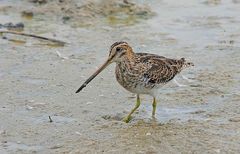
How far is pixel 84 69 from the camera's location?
9.16 meters

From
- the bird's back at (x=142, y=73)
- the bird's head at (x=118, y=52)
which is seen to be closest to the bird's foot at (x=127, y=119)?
the bird's back at (x=142, y=73)

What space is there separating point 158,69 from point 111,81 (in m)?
1.24

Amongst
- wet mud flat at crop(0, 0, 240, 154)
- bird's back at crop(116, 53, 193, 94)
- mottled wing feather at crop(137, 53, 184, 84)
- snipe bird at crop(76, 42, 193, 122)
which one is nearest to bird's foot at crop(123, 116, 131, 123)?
snipe bird at crop(76, 42, 193, 122)

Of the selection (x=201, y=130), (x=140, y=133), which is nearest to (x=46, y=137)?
(x=140, y=133)

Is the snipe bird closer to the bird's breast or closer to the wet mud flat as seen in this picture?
the bird's breast

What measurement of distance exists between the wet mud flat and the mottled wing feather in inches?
14.4

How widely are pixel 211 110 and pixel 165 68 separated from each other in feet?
2.30

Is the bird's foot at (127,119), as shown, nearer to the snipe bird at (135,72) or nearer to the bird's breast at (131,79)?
the snipe bird at (135,72)

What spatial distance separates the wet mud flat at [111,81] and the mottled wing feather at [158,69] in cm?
37

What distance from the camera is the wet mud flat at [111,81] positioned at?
681 centimetres

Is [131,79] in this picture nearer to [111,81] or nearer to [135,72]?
[135,72]

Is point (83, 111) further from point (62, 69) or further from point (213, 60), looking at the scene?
point (213, 60)

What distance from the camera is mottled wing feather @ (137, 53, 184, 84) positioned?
24.5 ft

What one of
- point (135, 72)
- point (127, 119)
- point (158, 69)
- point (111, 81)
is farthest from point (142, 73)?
point (111, 81)
